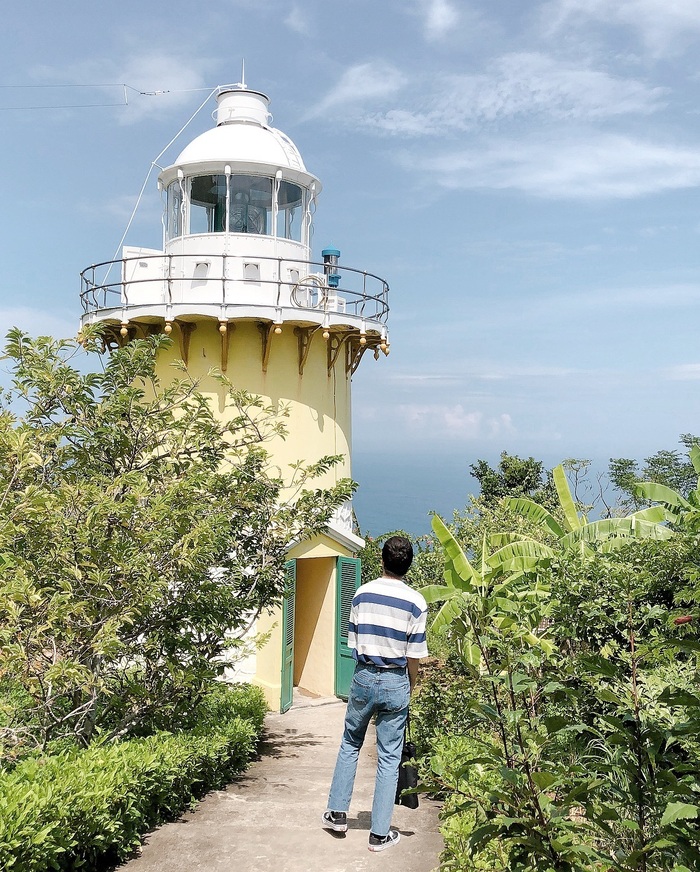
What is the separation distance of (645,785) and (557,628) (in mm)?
4436

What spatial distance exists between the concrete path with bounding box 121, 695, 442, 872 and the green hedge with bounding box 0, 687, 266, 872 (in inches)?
8.0

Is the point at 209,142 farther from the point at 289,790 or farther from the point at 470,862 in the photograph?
the point at 470,862

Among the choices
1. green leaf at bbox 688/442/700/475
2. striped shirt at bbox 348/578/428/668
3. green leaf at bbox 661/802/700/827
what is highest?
green leaf at bbox 688/442/700/475

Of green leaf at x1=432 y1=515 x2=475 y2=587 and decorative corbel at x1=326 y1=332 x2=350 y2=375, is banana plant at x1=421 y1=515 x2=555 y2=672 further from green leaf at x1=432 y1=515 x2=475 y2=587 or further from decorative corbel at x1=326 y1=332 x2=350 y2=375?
decorative corbel at x1=326 y1=332 x2=350 y2=375

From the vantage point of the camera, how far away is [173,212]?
1539 centimetres

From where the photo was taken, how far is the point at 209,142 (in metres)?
15.1

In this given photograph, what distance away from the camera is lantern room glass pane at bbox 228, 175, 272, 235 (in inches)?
581

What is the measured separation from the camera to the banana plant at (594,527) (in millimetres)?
9312

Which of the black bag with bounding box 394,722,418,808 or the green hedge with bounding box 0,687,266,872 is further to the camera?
the black bag with bounding box 394,722,418,808

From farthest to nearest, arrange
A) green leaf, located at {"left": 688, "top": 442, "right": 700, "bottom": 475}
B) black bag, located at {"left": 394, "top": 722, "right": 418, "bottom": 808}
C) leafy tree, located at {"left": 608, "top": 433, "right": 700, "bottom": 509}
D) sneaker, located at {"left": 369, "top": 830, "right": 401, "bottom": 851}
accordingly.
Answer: leafy tree, located at {"left": 608, "top": 433, "right": 700, "bottom": 509}, green leaf, located at {"left": 688, "top": 442, "right": 700, "bottom": 475}, black bag, located at {"left": 394, "top": 722, "right": 418, "bottom": 808}, sneaker, located at {"left": 369, "top": 830, "right": 401, "bottom": 851}

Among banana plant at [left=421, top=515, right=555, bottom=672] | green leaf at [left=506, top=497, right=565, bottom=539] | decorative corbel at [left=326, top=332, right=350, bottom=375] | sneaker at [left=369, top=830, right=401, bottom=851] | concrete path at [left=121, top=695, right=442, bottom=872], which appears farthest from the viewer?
decorative corbel at [left=326, top=332, right=350, bottom=375]

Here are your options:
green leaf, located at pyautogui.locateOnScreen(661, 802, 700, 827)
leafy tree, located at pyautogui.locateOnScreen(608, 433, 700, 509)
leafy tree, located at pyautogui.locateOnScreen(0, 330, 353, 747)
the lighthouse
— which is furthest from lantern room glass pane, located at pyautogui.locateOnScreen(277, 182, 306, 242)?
leafy tree, located at pyautogui.locateOnScreen(608, 433, 700, 509)

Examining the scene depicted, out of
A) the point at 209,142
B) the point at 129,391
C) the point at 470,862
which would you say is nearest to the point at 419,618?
the point at 470,862

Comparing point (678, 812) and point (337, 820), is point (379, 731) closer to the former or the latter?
point (337, 820)
